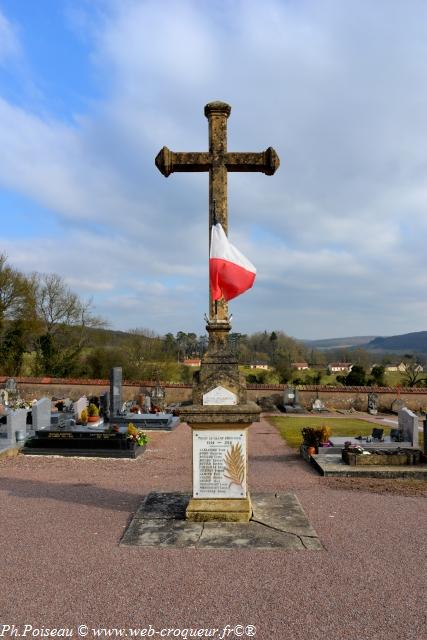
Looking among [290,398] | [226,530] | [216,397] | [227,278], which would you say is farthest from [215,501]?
[290,398]

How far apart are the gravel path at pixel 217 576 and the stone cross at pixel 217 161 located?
470 centimetres

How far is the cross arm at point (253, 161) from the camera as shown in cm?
754

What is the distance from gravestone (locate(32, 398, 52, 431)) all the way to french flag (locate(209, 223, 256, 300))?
11.9m

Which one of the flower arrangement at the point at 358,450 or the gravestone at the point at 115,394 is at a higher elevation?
the gravestone at the point at 115,394

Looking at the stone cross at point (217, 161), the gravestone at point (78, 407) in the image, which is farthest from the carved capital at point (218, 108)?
the gravestone at point (78, 407)

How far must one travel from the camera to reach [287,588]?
16.4 ft

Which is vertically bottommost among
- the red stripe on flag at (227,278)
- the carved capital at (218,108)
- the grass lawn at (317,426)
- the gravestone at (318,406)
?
the grass lawn at (317,426)

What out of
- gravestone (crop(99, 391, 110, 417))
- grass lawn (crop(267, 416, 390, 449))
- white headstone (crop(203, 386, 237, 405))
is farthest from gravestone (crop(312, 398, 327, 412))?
white headstone (crop(203, 386, 237, 405))

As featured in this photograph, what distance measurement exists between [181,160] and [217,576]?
5.77 metres

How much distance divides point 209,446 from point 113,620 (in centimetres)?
298

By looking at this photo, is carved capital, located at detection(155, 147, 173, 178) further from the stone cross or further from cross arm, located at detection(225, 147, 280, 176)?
cross arm, located at detection(225, 147, 280, 176)

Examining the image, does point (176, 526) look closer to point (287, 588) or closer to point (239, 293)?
point (287, 588)

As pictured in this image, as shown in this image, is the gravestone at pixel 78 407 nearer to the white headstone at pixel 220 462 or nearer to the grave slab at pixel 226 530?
the grave slab at pixel 226 530

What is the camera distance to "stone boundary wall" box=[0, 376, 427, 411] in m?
29.3
